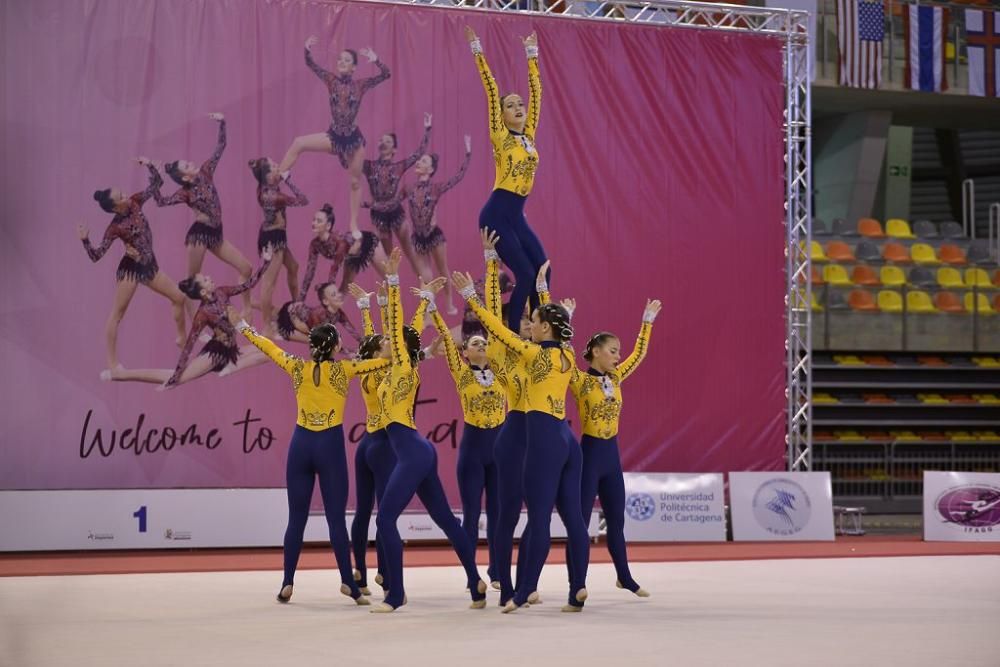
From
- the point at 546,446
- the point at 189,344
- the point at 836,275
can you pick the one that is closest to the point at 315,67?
the point at 189,344

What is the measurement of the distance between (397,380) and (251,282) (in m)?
5.81

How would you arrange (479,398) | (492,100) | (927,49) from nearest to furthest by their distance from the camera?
(492,100), (479,398), (927,49)

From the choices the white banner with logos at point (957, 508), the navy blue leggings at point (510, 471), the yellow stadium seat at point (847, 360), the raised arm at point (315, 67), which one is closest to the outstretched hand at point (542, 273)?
the navy blue leggings at point (510, 471)

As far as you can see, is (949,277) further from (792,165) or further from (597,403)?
(597,403)

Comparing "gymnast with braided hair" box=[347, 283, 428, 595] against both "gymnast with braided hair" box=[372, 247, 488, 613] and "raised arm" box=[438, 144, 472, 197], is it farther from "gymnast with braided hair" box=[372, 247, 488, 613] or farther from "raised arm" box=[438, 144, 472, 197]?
"raised arm" box=[438, 144, 472, 197]

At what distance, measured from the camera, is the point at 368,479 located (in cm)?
869

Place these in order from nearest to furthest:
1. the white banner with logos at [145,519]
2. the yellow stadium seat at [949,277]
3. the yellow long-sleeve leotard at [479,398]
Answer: the yellow long-sleeve leotard at [479,398]
the white banner with logos at [145,519]
the yellow stadium seat at [949,277]

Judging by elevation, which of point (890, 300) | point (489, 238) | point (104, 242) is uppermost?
point (104, 242)

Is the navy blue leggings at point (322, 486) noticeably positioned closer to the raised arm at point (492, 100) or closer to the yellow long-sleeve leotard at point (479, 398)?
the yellow long-sleeve leotard at point (479, 398)

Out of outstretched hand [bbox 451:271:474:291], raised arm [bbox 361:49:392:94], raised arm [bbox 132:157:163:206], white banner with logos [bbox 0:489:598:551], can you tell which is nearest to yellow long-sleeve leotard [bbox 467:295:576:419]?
outstretched hand [bbox 451:271:474:291]

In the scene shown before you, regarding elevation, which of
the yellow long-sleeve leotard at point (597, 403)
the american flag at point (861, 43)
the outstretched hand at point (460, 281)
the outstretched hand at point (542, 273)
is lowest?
the yellow long-sleeve leotard at point (597, 403)

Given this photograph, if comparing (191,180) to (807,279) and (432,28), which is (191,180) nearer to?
(432,28)

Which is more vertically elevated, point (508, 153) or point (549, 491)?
point (508, 153)

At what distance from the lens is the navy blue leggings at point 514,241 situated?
8352 millimetres
